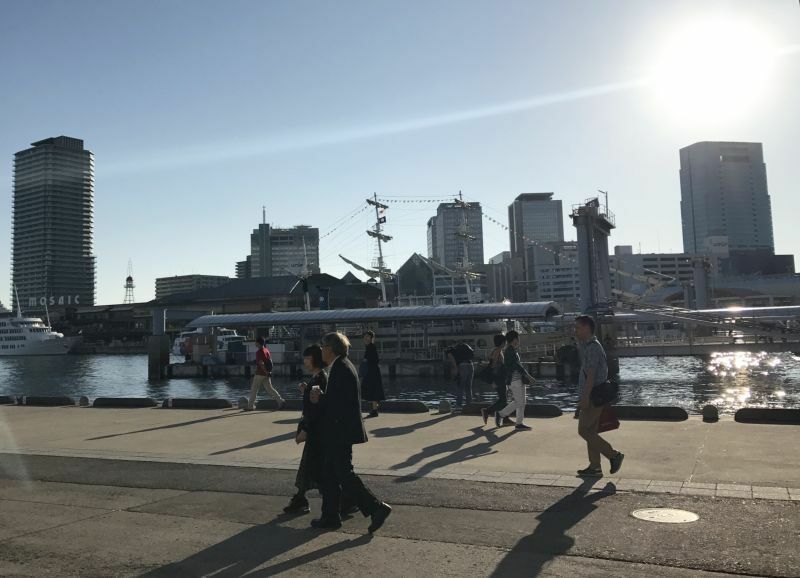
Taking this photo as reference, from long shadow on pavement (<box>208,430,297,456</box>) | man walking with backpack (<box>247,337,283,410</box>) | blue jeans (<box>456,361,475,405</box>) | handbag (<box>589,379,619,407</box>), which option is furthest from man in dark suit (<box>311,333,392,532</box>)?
man walking with backpack (<box>247,337,283,410</box>)

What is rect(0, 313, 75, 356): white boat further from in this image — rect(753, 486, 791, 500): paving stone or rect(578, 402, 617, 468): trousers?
rect(753, 486, 791, 500): paving stone

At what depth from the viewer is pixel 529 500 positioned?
7242 mm

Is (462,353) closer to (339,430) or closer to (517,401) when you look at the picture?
(517,401)

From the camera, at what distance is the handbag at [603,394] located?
805cm

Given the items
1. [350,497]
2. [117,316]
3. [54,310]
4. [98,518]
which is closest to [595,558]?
[350,497]

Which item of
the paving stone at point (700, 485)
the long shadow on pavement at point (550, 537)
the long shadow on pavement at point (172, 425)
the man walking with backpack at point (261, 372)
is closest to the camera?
the long shadow on pavement at point (550, 537)

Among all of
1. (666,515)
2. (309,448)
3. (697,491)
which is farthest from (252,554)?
(697,491)

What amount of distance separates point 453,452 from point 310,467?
13.5ft

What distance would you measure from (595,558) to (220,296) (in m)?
140

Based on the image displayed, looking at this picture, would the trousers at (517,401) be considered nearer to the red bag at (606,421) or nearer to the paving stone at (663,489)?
the red bag at (606,421)

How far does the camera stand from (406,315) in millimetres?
57875

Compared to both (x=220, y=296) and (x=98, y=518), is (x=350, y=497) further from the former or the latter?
(x=220, y=296)

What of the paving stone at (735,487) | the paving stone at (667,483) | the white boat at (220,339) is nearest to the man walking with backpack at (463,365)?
the paving stone at (667,483)

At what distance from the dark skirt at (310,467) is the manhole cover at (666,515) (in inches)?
129
